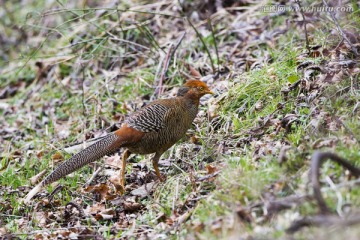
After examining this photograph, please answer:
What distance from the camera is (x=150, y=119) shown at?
587 centimetres

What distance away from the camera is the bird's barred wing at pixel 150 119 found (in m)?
5.81

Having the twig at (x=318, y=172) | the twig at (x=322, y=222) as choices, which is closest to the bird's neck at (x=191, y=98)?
the twig at (x=318, y=172)

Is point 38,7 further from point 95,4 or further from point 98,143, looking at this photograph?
point 98,143

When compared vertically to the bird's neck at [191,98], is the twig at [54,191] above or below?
below

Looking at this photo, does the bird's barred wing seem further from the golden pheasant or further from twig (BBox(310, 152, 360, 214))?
twig (BBox(310, 152, 360, 214))

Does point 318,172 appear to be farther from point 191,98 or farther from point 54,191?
point 54,191

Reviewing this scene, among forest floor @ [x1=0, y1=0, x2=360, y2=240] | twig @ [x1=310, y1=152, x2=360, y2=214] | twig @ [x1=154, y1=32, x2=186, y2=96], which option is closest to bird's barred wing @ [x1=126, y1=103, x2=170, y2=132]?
forest floor @ [x1=0, y1=0, x2=360, y2=240]

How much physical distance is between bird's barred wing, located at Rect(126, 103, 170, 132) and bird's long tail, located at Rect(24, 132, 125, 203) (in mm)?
215

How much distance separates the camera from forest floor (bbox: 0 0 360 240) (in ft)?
13.5

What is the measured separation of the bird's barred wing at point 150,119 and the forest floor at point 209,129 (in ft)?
1.62

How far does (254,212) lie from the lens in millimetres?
4074

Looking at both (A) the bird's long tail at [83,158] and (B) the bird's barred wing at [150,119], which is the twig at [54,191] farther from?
(B) the bird's barred wing at [150,119]

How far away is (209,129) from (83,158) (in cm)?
153

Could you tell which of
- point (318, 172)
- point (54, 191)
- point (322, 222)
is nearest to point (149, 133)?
point (54, 191)
